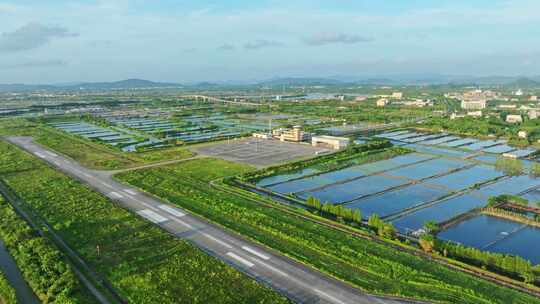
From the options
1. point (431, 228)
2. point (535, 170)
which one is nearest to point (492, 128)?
point (535, 170)

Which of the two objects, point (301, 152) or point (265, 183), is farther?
point (301, 152)

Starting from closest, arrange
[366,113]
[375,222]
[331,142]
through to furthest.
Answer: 1. [375,222]
2. [331,142]
3. [366,113]

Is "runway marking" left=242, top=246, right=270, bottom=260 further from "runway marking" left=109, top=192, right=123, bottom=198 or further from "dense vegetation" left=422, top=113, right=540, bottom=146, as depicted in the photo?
"dense vegetation" left=422, top=113, right=540, bottom=146

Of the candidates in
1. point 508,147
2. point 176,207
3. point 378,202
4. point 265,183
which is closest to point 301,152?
point 265,183

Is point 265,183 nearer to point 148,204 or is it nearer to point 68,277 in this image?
point 148,204

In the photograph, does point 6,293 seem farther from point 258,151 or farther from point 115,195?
point 258,151

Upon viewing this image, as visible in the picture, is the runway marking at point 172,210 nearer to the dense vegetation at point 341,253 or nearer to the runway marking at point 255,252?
the dense vegetation at point 341,253
